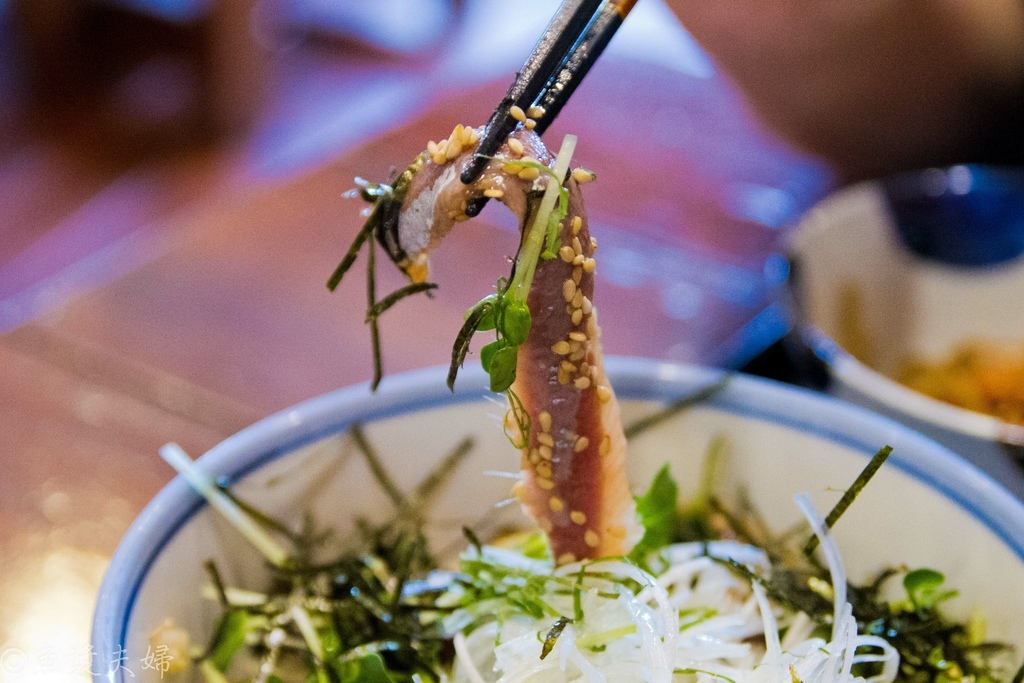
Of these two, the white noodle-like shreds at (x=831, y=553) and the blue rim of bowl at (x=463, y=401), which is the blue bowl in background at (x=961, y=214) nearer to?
the blue rim of bowl at (x=463, y=401)

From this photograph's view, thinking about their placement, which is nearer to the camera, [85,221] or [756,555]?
[756,555]

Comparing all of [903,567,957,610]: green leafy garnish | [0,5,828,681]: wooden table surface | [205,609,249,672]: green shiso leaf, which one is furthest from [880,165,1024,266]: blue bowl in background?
[205,609,249,672]: green shiso leaf

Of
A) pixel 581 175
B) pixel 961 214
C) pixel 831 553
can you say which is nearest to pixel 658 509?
pixel 831 553

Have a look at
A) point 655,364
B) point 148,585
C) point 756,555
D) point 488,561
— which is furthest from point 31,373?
point 756,555

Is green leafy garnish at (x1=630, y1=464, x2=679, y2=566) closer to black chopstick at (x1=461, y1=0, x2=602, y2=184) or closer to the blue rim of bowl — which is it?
the blue rim of bowl

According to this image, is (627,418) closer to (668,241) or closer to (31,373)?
(668,241)

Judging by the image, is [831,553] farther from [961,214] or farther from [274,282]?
[274,282]
